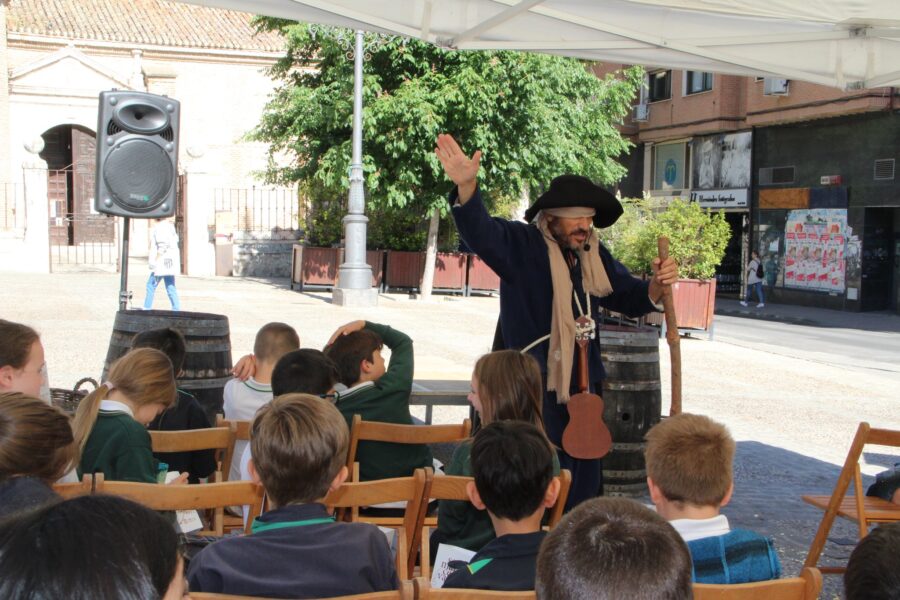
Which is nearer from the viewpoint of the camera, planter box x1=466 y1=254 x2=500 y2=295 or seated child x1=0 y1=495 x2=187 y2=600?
seated child x1=0 y1=495 x2=187 y2=600

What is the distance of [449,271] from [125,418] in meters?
18.8

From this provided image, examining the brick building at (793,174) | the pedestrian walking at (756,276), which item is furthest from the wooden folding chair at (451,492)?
the pedestrian walking at (756,276)

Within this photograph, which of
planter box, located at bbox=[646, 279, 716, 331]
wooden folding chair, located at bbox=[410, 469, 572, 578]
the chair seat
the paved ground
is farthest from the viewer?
planter box, located at bbox=[646, 279, 716, 331]

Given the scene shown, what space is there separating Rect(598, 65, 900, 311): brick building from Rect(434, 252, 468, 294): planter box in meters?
9.29

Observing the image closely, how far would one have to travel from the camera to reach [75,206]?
96.0 feet

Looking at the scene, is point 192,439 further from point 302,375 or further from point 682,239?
point 682,239

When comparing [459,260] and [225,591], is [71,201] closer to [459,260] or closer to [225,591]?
[459,260]

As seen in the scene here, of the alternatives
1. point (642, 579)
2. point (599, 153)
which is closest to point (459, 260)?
point (599, 153)

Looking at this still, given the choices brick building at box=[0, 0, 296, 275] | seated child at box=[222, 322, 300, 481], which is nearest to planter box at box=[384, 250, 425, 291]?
brick building at box=[0, 0, 296, 275]

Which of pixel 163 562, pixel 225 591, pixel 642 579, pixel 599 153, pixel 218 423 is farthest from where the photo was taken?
pixel 599 153

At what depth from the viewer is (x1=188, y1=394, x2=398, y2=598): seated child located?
2.26 m

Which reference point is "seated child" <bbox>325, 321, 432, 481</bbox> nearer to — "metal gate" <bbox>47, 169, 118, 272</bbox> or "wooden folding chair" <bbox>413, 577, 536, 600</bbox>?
"wooden folding chair" <bbox>413, 577, 536, 600</bbox>

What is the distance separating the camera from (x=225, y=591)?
2.25m

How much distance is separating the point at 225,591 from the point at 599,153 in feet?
74.2
